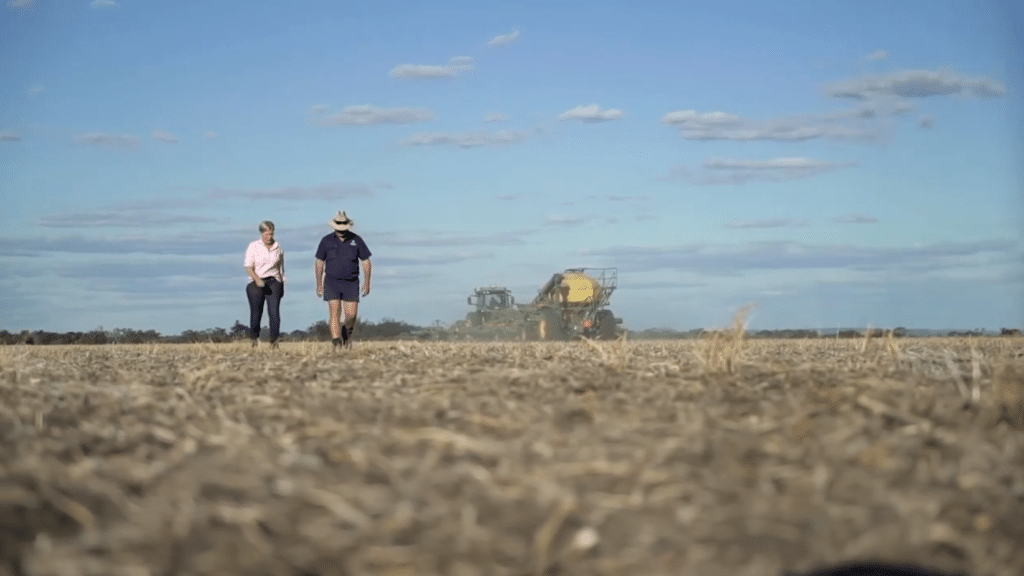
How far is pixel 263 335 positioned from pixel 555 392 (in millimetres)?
21785

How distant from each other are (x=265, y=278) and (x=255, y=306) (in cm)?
48

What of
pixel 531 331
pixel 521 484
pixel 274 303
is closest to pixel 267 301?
pixel 274 303

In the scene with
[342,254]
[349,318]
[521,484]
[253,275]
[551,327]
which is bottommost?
[521,484]

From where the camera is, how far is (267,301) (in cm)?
1611

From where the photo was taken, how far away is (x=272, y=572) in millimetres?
2848

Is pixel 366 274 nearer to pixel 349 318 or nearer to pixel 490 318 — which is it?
pixel 349 318

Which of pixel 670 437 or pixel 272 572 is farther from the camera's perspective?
pixel 670 437

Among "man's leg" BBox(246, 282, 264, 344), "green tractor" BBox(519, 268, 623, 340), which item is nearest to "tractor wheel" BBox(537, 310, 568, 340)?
"green tractor" BBox(519, 268, 623, 340)

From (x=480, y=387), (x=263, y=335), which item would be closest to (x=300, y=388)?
(x=480, y=387)

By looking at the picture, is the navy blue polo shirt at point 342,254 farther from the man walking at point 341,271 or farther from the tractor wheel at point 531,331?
the tractor wheel at point 531,331

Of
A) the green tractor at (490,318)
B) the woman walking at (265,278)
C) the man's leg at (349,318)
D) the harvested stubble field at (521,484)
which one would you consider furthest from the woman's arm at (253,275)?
the green tractor at (490,318)

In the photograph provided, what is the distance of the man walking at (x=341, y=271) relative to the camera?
49.9ft

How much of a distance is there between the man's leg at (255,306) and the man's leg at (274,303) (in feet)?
0.41

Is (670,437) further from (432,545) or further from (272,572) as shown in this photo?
(272,572)
